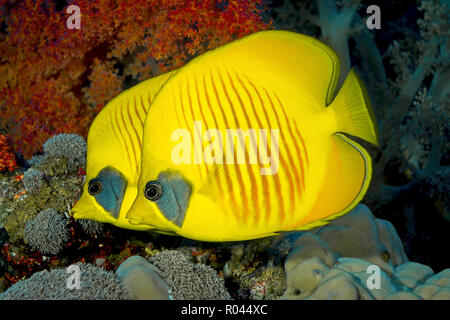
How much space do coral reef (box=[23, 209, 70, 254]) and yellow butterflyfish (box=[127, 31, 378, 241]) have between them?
24.8 inches

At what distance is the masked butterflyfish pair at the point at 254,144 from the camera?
2.97 feet

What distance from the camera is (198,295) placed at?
1.23 meters

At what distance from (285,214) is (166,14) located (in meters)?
1.30

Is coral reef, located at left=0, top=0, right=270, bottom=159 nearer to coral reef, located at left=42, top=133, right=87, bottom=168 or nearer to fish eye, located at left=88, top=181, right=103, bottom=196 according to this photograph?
coral reef, located at left=42, top=133, right=87, bottom=168

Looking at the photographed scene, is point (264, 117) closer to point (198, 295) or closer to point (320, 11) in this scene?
point (198, 295)

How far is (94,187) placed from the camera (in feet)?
3.63

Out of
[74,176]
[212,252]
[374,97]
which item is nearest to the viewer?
[212,252]

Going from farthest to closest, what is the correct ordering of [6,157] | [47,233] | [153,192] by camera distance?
[6,157]
[47,233]
[153,192]

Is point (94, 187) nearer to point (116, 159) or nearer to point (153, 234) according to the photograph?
point (116, 159)

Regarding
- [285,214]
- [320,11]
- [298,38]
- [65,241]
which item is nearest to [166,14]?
[298,38]

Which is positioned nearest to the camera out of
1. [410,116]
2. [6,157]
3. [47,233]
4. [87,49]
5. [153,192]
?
[153,192]

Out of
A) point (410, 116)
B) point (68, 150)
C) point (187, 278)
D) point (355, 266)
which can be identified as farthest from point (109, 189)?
point (410, 116)

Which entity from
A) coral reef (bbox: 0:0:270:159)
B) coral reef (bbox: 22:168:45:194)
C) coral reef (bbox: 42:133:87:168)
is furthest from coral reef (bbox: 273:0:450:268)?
coral reef (bbox: 22:168:45:194)

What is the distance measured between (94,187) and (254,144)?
0.52m
